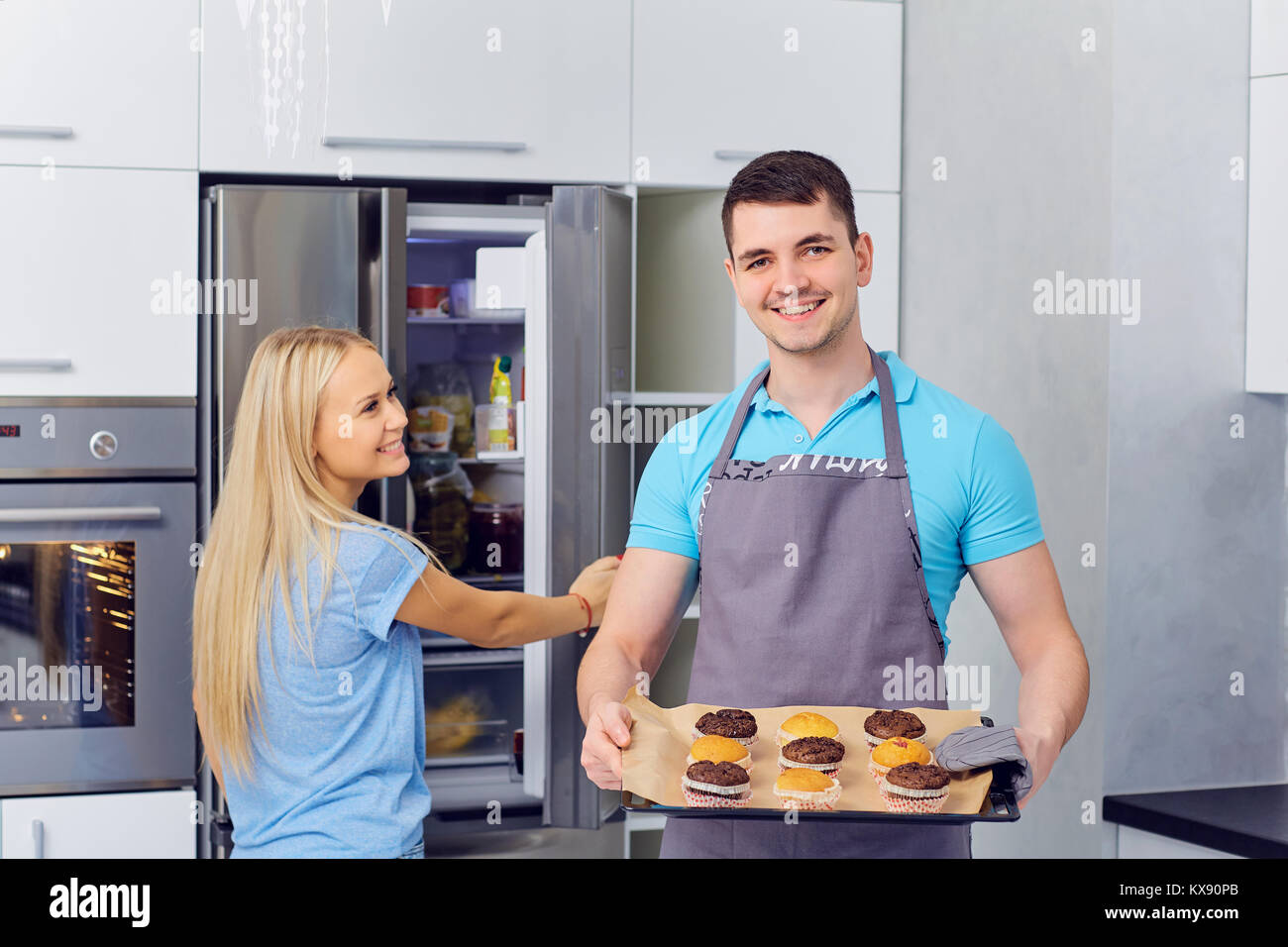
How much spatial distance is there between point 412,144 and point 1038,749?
4.97 feet

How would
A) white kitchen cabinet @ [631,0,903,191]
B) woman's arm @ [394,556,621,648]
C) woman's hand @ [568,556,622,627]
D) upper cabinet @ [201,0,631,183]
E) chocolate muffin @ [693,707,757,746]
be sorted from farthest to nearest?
white kitchen cabinet @ [631,0,903,191]
upper cabinet @ [201,0,631,183]
woman's hand @ [568,556,622,627]
woman's arm @ [394,556,621,648]
chocolate muffin @ [693,707,757,746]

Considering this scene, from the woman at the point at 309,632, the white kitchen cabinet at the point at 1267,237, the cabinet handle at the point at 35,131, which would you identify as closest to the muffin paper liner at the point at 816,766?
the woman at the point at 309,632

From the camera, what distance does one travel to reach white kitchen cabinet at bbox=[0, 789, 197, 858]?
213 centimetres

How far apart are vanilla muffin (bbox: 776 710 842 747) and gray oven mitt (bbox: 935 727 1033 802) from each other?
0.18 metres

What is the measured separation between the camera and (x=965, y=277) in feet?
7.50

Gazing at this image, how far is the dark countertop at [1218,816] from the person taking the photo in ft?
5.53

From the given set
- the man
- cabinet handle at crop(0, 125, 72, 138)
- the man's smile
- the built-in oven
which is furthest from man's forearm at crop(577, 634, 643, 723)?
cabinet handle at crop(0, 125, 72, 138)

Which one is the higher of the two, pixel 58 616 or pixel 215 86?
pixel 215 86

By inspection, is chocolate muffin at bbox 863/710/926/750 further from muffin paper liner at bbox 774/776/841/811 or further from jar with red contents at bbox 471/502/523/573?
jar with red contents at bbox 471/502/523/573

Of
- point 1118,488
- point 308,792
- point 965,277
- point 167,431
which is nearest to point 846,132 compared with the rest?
point 965,277

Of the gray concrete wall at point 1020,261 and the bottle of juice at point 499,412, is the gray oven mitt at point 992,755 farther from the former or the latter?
the bottle of juice at point 499,412
